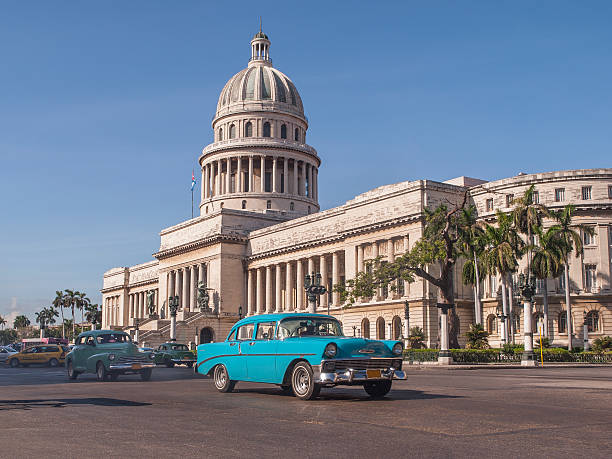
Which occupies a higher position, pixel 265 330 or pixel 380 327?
pixel 265 330

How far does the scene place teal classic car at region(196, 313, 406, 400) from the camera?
14.9 metres

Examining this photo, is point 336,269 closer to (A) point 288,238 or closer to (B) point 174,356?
(A) point 288,238

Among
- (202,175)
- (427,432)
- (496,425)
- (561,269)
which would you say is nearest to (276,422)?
(427,432)

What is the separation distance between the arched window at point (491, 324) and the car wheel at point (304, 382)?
48.9 meters

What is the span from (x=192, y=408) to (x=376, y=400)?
402cm

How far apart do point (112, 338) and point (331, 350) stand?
49.6 feet

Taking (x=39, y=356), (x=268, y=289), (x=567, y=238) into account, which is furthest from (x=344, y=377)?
(x=268, y=289)

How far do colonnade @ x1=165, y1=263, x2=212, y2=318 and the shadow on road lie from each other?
71747 mm

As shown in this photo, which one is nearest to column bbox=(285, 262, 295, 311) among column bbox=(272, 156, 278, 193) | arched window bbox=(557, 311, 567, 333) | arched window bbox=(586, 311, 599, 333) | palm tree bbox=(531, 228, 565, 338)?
column bbox=(272, 156, 278, 193)

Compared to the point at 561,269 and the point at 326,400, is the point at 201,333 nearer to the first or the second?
the point at 561,269

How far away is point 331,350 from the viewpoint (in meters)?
14.9

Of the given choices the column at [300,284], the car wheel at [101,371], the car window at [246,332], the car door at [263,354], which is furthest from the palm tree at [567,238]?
the car door at [263,354]

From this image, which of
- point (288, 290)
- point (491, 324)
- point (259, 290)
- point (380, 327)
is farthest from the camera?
point (259, 290)

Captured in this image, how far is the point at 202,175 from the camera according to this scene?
109m
